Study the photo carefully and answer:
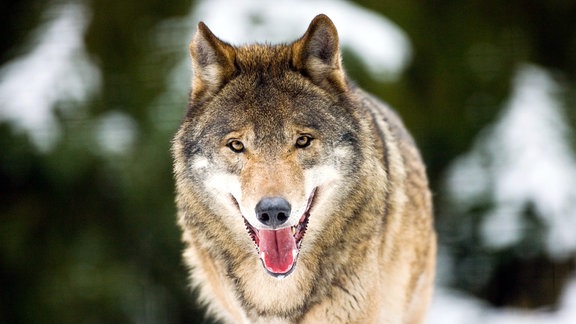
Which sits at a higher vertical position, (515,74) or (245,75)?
(245,75)

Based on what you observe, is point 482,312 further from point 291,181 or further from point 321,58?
point 291,181

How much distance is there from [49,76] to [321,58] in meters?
5.51

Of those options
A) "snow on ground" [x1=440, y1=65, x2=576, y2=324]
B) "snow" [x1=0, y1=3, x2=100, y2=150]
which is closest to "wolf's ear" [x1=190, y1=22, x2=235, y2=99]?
"snow on ground" [x1=440, y1=65, x2=576, y2=324]

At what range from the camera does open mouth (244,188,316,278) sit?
3469 mm

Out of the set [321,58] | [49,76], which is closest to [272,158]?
[321,58]

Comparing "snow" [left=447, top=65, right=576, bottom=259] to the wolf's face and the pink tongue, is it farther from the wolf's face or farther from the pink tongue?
the pink tongue

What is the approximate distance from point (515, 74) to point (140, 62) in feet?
12.5

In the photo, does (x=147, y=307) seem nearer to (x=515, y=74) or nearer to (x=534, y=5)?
(x=515, y=74)

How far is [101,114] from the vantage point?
337 inches

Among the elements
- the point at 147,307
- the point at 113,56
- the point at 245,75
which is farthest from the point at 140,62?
the point at 245,75

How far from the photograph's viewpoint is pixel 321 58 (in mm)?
3791

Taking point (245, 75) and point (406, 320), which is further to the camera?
point (406, 320)

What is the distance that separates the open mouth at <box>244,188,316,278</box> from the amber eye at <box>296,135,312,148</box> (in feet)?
0.82

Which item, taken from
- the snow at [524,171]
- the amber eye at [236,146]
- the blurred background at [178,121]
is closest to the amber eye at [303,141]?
the amber eye at [236,146]
